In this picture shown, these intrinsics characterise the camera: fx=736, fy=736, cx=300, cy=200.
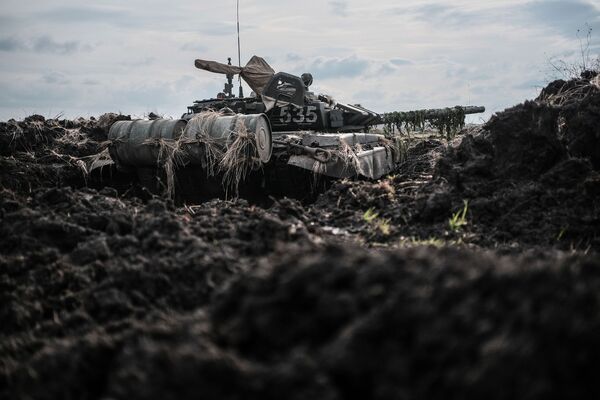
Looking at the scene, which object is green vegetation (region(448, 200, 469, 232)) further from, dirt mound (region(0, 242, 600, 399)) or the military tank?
dirt mound (region(0, 242, 600, 399))

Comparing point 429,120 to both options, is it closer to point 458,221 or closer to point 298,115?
point 298,115

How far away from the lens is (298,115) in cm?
1278

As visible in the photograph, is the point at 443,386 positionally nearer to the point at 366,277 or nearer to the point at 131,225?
the point at 366,277

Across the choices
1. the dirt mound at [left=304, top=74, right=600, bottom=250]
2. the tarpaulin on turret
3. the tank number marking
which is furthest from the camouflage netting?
the dirt mound at [left=304, top=74, right=600, bottom=250]

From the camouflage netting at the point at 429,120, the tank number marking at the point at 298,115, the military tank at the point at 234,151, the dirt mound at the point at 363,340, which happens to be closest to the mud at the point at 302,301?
the dirt mound at the point at 363,340

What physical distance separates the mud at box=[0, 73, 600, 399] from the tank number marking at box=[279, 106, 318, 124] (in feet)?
17.7

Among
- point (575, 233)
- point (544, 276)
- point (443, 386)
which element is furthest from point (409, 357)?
point (575, 233)

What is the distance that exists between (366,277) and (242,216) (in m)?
3.70

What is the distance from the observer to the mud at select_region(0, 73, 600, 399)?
2.12 m

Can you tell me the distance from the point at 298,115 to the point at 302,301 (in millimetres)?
10494

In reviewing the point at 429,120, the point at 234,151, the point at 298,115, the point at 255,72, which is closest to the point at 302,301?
the point at 234,151

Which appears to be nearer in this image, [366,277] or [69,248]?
[366,277]

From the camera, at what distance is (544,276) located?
2.41 m

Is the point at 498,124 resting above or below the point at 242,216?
above
